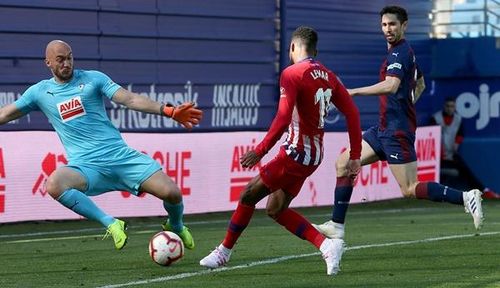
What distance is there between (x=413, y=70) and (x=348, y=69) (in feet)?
37.8

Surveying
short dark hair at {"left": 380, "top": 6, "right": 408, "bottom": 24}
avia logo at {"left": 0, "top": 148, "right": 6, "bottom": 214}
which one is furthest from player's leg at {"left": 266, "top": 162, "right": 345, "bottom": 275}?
avia logo at {"left": 0, "top": 148, "right": 6, "bottom": 214}

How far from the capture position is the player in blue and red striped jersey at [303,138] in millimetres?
9930

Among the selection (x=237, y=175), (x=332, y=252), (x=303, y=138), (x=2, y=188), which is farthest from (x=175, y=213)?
(x=237, y=175)

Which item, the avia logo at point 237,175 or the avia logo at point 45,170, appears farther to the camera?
the avia logo at point 237,175

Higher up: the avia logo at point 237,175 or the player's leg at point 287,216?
the player's leg at point 287,216

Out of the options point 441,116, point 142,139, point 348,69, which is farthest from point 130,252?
point 441,116

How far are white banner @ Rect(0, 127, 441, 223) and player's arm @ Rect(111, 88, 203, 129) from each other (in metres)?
4.93

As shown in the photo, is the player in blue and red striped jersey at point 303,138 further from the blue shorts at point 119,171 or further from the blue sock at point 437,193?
the blue sock at point 437,193

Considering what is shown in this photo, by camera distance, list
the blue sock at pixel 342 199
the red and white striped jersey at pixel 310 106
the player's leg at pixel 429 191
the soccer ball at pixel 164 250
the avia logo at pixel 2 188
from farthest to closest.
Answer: the avia logo at pixel 2 188 → the player's leg at pixel 429 191 → the blue sock at pixel 342 199 → the soccer ball at pixel 164 250 → the red and white striped jersey at pixel 310 106

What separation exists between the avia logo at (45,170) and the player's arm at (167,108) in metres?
5.64

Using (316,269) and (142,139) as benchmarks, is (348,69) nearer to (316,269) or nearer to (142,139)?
(142,139)

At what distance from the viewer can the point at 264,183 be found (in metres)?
10.2

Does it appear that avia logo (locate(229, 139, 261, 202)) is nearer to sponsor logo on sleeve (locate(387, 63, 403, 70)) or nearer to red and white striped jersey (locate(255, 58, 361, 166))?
sponsor logo on sleeve (locate(387, 63, 403, 70))

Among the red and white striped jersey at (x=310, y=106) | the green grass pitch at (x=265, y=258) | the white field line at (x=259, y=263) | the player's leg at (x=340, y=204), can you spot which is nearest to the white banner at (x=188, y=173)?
the green grass pitch at (x=265, y=258)
